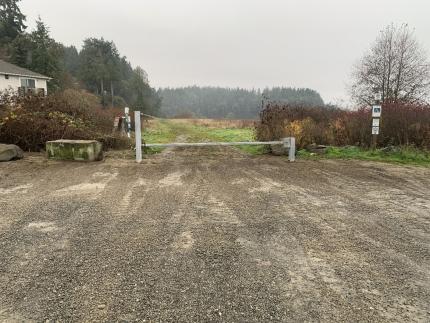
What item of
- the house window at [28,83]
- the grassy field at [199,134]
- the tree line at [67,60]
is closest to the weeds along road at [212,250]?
the grassy field at [199,134]

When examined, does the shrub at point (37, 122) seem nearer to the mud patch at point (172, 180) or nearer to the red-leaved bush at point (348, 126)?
the mud patch at point (172, 180)

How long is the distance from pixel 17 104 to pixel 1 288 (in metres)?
8.84

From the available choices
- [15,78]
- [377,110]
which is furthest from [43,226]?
[15,78]

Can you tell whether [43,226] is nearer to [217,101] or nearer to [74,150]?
[74,150]

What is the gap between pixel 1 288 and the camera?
8.35ft

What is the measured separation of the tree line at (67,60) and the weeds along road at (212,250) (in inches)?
1417

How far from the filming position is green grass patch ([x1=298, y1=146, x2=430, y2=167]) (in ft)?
30.2

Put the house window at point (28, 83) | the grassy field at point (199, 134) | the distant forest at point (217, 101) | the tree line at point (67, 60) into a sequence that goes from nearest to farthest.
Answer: the grassy field at point (199, 134), the house window at point (28, 83), the tree line at point (67, 60), the distant forest at point (217, 101)

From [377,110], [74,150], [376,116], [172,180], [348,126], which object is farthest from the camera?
[348,126]

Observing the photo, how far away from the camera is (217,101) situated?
127812 millimetres

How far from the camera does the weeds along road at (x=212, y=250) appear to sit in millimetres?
2354

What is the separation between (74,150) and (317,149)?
6.98 meters

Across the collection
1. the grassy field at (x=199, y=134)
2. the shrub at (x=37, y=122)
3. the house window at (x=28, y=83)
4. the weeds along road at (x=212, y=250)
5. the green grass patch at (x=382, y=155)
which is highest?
the house window at (x=28, y=83)

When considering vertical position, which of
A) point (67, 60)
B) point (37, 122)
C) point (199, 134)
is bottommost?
point (199, 134)
